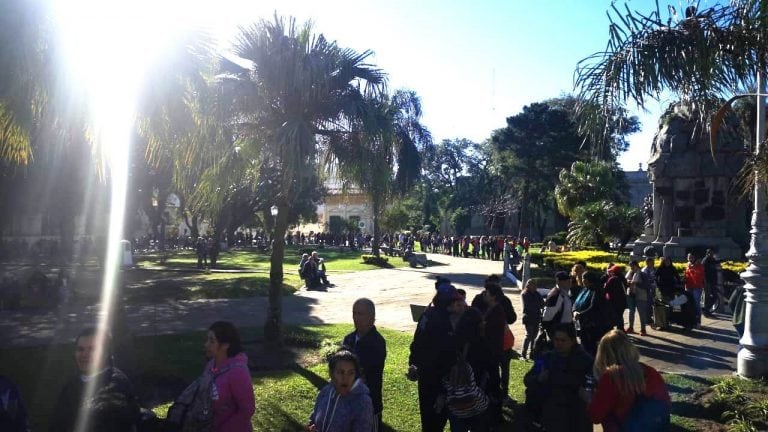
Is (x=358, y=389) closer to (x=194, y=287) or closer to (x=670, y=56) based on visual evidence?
(x=670, y=56)

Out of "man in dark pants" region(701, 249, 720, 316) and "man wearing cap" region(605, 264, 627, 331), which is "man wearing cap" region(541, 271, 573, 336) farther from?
"man in dark pants" region(701, 249, 720, 316)

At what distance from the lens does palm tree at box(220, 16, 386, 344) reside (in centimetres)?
822

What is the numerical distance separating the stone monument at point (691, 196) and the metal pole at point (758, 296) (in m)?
12.9

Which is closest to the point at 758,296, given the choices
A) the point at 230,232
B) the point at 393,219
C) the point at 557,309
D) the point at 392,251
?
the point at 557,309

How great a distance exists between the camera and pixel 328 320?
1292cm

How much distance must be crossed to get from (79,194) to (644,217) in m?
23.1

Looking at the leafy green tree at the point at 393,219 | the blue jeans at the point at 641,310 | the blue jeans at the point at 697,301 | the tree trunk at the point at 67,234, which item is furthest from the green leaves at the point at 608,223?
the tree trunk at the point at 67,234

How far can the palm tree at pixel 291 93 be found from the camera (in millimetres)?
8219

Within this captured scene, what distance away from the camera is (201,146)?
7.87 m

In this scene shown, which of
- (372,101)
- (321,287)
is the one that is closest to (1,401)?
(372,101)

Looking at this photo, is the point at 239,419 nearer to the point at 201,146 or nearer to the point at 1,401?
the point at 1,401

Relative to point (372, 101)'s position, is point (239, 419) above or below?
below

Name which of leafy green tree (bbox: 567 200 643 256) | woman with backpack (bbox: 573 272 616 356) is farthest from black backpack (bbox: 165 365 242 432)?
leafy green tree (bbox: 567 200 643 256)

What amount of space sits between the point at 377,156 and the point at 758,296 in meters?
5.13
